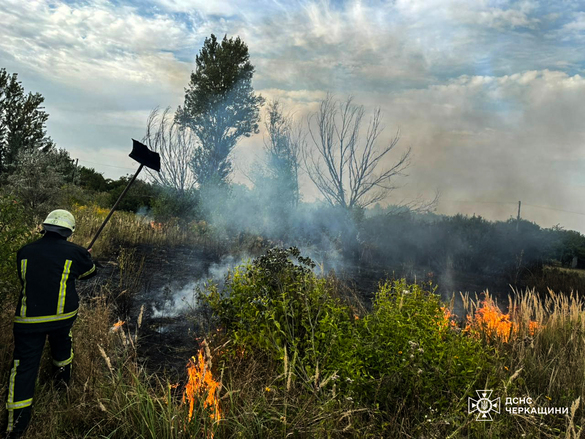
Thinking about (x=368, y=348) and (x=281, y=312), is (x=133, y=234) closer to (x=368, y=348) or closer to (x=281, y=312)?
(x=281, y=312)

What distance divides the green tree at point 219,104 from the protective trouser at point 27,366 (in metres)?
16.2

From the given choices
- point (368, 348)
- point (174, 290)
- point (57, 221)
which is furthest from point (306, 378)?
point (174, 290)

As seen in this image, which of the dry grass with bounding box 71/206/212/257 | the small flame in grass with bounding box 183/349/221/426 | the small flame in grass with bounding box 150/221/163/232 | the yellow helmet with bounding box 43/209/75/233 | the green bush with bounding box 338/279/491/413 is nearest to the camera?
the small flame in grass with bounding box 183/349/221/426

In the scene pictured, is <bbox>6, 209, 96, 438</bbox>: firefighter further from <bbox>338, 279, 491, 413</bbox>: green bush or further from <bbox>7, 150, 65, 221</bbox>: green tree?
<bbox>7, 150, 65, 221</bbox>: green tree

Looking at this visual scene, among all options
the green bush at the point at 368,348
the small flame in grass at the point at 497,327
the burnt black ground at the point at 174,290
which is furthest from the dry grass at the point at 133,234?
the small flame in grass at the point at 497,327

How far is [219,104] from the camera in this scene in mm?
21109

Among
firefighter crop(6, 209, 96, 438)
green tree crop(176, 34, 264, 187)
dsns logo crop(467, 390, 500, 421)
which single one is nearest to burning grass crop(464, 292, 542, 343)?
dsns logo crop(467, 390, 500, 421)

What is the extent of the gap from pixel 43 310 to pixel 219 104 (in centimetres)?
1952

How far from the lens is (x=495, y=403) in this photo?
3127 mm

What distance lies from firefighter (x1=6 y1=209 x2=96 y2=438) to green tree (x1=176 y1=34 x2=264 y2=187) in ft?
52.9

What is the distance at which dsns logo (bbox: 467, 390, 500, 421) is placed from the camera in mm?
2924

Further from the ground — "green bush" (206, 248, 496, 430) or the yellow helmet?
the yellow helmet

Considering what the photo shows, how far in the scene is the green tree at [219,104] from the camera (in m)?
20.2

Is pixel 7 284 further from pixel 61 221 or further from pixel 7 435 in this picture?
pixel 7 435
